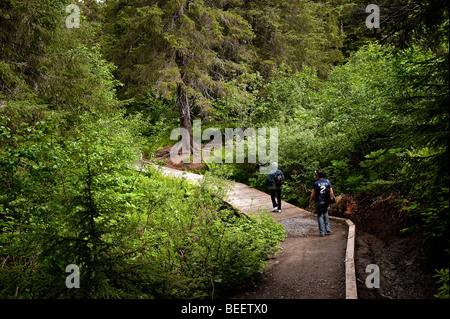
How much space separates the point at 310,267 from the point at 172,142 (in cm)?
1560

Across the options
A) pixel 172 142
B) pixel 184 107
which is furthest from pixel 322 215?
pixel 172 142

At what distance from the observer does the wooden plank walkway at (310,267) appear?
5527 mm

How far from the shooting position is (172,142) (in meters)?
20.7

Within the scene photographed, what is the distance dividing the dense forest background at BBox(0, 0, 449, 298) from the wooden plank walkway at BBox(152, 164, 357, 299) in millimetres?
466

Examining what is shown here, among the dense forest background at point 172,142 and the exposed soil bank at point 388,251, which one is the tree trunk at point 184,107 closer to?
the dense forest background at point 172,142

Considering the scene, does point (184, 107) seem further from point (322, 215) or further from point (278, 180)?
point (322, 215)

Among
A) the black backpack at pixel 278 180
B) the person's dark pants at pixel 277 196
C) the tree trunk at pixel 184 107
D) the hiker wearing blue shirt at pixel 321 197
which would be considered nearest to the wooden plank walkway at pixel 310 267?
the hiker wearing blue shirt at pixel 321 197

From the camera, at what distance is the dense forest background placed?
14.0 ft

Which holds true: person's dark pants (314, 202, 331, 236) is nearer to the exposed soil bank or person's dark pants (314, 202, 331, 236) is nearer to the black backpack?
the exposed soil bank

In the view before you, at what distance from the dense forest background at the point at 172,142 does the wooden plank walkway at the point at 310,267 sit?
0.47 m

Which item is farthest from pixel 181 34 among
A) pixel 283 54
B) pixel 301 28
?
pixel 301 28

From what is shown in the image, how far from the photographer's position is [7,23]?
8.59 meters

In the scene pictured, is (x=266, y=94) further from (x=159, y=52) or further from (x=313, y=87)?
(x=159, y=52)
